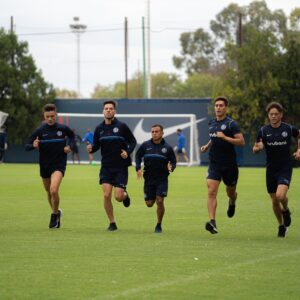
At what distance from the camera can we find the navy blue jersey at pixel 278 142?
49.9 feet

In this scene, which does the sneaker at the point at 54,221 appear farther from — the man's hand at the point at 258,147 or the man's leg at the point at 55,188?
the man's hand at the point at 258,147

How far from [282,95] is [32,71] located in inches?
652

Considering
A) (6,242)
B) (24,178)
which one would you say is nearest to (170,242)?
(6,242)

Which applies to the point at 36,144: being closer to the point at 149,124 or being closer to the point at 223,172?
the point at 223,172

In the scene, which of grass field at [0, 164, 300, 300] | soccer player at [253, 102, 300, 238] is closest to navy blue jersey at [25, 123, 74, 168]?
grass field at [0, 164, 300, 300]

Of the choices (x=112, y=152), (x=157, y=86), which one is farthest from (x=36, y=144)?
(x=157, y=86)

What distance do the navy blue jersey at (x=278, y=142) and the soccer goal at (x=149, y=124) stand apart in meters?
39.3

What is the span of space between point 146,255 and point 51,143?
484cm

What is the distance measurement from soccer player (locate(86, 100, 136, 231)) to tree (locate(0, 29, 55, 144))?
42544mm

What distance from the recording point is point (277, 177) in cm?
1524

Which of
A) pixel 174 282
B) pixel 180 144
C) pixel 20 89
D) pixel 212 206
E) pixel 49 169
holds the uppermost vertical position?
pixel 20 89

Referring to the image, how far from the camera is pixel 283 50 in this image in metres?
58.2

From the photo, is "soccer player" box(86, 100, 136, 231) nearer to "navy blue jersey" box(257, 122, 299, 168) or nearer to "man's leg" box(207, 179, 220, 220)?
"man's leg" box(207, 179, 220, 220)

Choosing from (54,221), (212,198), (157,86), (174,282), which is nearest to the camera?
(174,282)
